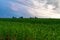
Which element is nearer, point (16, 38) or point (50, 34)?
point (16, 38)

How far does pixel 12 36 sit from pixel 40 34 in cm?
223

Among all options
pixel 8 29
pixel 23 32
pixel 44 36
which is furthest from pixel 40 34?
pixel 8 29

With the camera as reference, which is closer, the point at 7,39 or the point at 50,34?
the point at 7,39

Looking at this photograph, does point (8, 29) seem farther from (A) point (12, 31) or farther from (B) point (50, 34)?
(B) point (50, 34)

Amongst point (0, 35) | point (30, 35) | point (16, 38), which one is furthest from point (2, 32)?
point (30, 35)

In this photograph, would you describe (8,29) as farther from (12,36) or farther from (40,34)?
(40,34)

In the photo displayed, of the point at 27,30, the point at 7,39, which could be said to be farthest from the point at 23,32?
the point at 7,39

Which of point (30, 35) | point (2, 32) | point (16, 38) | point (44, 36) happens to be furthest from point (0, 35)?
point (44, 36)

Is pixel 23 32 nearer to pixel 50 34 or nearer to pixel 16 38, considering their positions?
pixel 16 38

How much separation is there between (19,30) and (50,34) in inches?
100

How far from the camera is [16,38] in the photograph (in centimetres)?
1453

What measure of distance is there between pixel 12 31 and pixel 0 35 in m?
0.97

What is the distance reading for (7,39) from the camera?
14.5 meters

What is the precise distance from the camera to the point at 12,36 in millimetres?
14641
